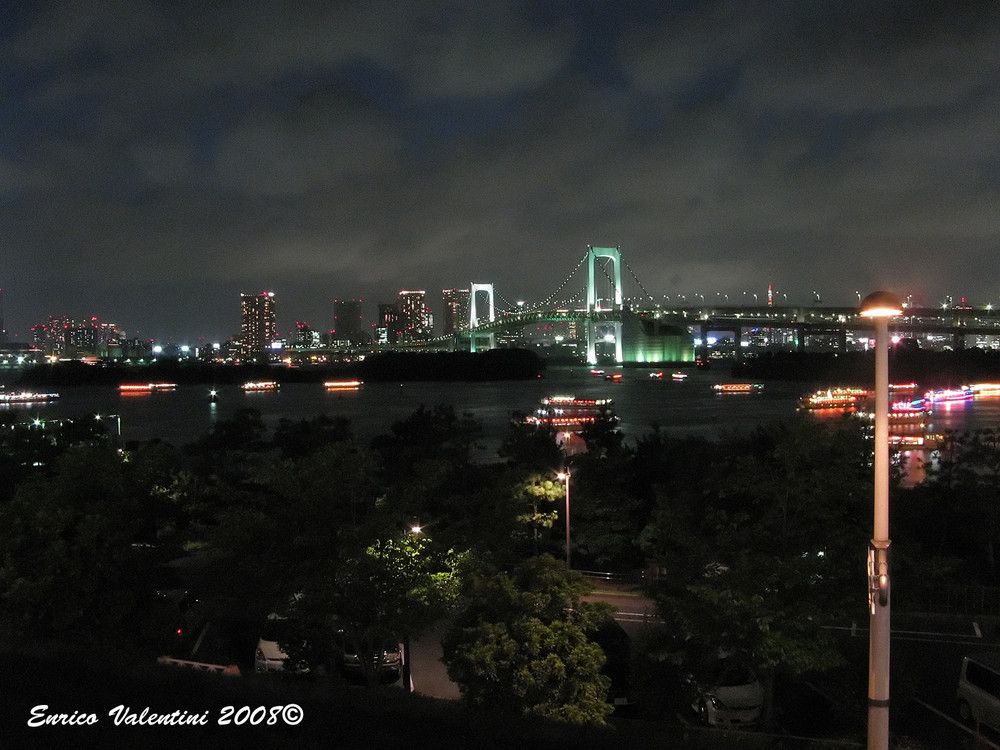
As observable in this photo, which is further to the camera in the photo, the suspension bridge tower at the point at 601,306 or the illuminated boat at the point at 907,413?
the suspension bridge tower at the point at 601,306

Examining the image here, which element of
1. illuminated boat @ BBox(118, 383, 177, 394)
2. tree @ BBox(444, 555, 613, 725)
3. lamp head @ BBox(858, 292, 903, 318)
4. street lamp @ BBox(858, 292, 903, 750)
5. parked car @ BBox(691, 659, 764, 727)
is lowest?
illuminated boat @ BBox(118, 383, 177, 394)

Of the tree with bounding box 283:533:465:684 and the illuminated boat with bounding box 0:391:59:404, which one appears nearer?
the tree with bounding box 283:533:465:684

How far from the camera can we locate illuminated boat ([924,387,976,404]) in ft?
59.5

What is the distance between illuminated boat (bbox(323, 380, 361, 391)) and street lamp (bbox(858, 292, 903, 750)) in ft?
82.9

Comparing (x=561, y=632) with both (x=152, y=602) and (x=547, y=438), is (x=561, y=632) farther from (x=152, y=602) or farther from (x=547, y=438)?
(x=547, y=438)

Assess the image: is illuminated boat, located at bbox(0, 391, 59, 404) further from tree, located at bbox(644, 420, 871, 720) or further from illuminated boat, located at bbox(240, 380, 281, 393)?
tree, located at bbox(644, 420, 871, 720)

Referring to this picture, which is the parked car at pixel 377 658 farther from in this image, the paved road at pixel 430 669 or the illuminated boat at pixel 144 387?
the illuminated boat at pixel 144 387

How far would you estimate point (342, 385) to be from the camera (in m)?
27.5

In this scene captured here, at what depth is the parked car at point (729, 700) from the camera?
2.53 meters

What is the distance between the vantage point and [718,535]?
2.57 metres

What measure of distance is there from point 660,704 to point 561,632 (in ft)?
1.98

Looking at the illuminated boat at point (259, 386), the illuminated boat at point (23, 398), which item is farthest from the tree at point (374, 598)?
the illuminated boat at point (259, 386)

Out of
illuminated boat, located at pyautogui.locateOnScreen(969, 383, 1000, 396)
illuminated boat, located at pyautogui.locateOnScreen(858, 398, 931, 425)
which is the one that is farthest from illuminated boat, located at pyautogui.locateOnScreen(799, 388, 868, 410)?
illuminated boat, located at pyautogui.locateOnScreen(969, 383, 1000, 396)

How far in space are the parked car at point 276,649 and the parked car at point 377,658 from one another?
15 cm
